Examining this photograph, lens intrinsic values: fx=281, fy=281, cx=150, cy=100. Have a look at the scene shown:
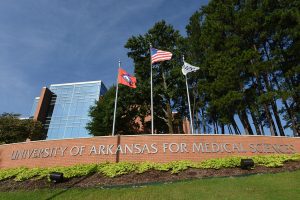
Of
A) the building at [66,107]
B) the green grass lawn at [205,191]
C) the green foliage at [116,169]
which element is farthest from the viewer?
the building at [66,107]

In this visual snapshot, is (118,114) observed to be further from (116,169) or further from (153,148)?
(116,169)

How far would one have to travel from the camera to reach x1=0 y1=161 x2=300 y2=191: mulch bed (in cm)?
1291

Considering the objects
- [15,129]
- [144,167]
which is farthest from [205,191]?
[15,129]

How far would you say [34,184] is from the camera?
13.4 metres

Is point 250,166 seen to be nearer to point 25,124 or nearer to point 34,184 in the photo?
point 34,184

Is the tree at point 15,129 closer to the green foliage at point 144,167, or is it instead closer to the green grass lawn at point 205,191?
the green foliage at point 144,167

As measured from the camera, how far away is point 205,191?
34.6 feet

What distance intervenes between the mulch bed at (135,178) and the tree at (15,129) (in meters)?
18.9

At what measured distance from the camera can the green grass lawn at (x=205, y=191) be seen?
32.5ft

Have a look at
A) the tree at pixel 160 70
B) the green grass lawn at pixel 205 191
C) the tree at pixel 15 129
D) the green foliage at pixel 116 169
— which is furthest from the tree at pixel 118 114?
the green grass lawn at pixel 205 191

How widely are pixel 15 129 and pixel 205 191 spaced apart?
27.4m

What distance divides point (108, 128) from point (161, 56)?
1458 centimetres

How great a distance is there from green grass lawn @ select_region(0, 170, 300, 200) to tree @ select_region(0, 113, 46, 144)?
821 inches

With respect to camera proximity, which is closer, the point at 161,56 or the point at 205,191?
the point at 205,191
